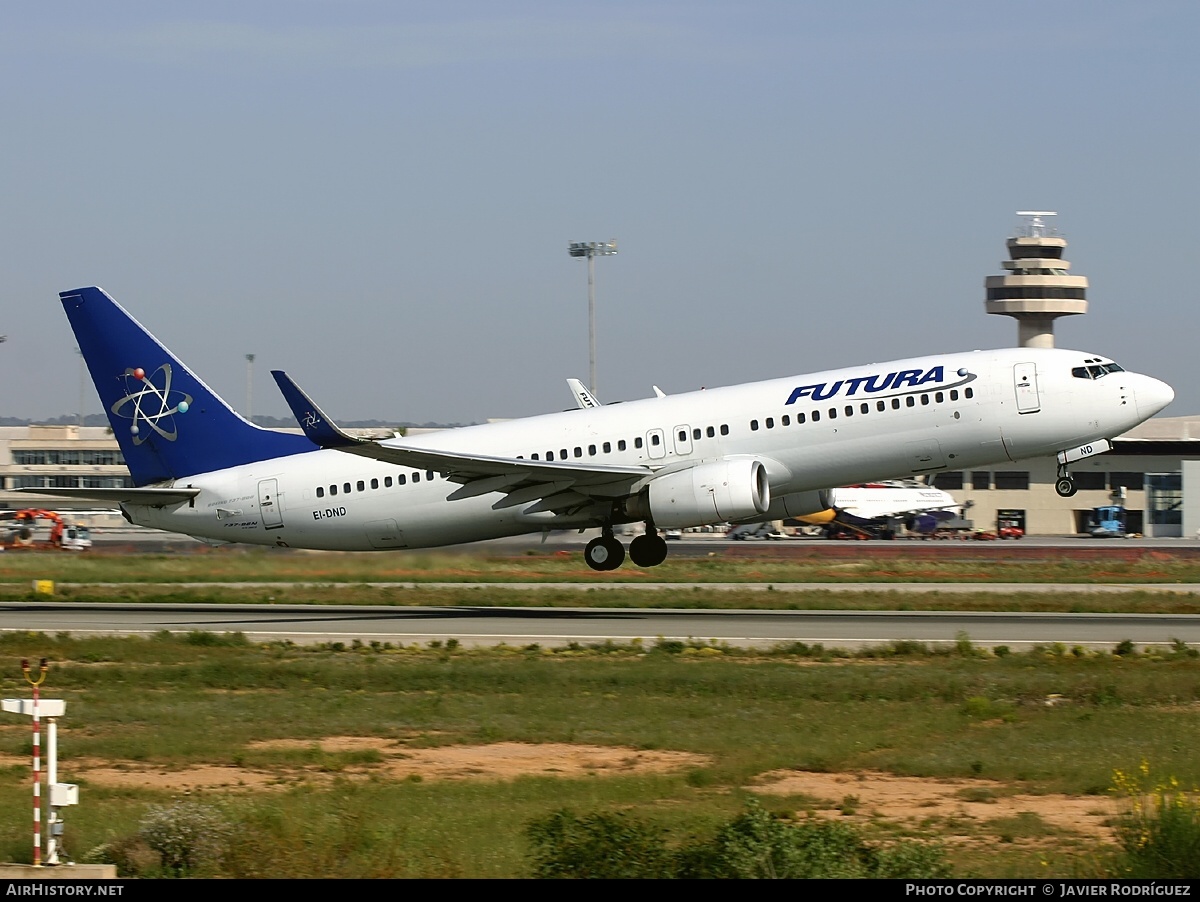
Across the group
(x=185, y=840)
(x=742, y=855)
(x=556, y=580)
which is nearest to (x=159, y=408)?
(x=556, y=580)

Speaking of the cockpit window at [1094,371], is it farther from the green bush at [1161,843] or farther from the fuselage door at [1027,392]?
the green bush at [1161,843]

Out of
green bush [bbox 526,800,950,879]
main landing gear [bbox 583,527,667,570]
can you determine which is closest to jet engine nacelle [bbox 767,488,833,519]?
main landing gear [bbox 583,527,667,570]

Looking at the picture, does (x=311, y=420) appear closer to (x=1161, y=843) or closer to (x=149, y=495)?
(x=149, y=495)

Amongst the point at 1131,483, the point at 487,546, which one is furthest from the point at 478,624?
the point at 1131,483

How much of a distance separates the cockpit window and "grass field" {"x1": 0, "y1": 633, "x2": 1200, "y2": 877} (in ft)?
29.8

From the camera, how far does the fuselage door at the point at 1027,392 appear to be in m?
30.8

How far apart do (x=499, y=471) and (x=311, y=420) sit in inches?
177

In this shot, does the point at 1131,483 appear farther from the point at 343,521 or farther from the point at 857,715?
the point at 857,715

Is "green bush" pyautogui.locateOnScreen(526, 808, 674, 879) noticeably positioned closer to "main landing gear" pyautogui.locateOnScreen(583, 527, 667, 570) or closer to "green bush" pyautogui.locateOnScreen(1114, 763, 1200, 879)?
"green bush" pyautogui.locateOnScreen(1114, 763, 1200, 879)

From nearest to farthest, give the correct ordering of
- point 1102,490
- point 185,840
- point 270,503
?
point 185,840 < point 270,503 < point 1102,490

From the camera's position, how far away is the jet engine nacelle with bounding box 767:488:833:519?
1309 inches

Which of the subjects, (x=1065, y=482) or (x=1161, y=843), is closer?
(x=1161, y=843)

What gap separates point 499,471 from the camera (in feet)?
104

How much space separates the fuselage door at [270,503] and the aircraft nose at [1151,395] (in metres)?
19.7
